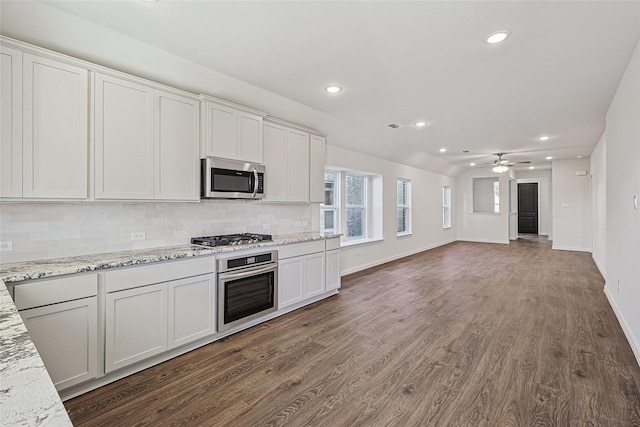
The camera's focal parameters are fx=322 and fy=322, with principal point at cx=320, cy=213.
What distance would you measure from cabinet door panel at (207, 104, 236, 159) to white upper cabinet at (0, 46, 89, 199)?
1.06m

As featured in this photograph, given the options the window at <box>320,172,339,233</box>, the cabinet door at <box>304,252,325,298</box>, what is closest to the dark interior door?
the window at <box>320,172,339,233</box>

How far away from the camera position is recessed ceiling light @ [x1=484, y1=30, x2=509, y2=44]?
2451 mm

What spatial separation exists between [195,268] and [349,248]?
356 cm

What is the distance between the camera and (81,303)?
220 centimetres

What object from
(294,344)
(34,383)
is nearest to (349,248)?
(294,344)

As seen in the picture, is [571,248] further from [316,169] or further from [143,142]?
[143,142]

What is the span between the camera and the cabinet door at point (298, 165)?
4332mm

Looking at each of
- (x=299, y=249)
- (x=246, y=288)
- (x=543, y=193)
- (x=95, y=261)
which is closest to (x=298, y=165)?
(x=299, y=249)

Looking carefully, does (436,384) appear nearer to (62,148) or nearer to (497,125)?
(62,148)

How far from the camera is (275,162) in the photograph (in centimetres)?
412

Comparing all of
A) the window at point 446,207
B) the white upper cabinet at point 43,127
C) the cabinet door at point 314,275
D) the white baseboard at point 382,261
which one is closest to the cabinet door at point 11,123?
the white upper cabinet at point 43,127

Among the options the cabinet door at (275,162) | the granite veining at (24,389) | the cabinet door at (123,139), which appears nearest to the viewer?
the granite veining at (24,389)

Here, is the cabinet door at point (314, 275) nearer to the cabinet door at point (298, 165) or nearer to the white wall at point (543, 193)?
the cabinet door at point (298, 165)

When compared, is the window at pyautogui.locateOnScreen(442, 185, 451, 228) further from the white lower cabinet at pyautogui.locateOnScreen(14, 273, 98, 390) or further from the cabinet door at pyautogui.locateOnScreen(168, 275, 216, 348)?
the white lower cabinet at pyautogui.locateOnScreen(14, 273, 98, 390)
